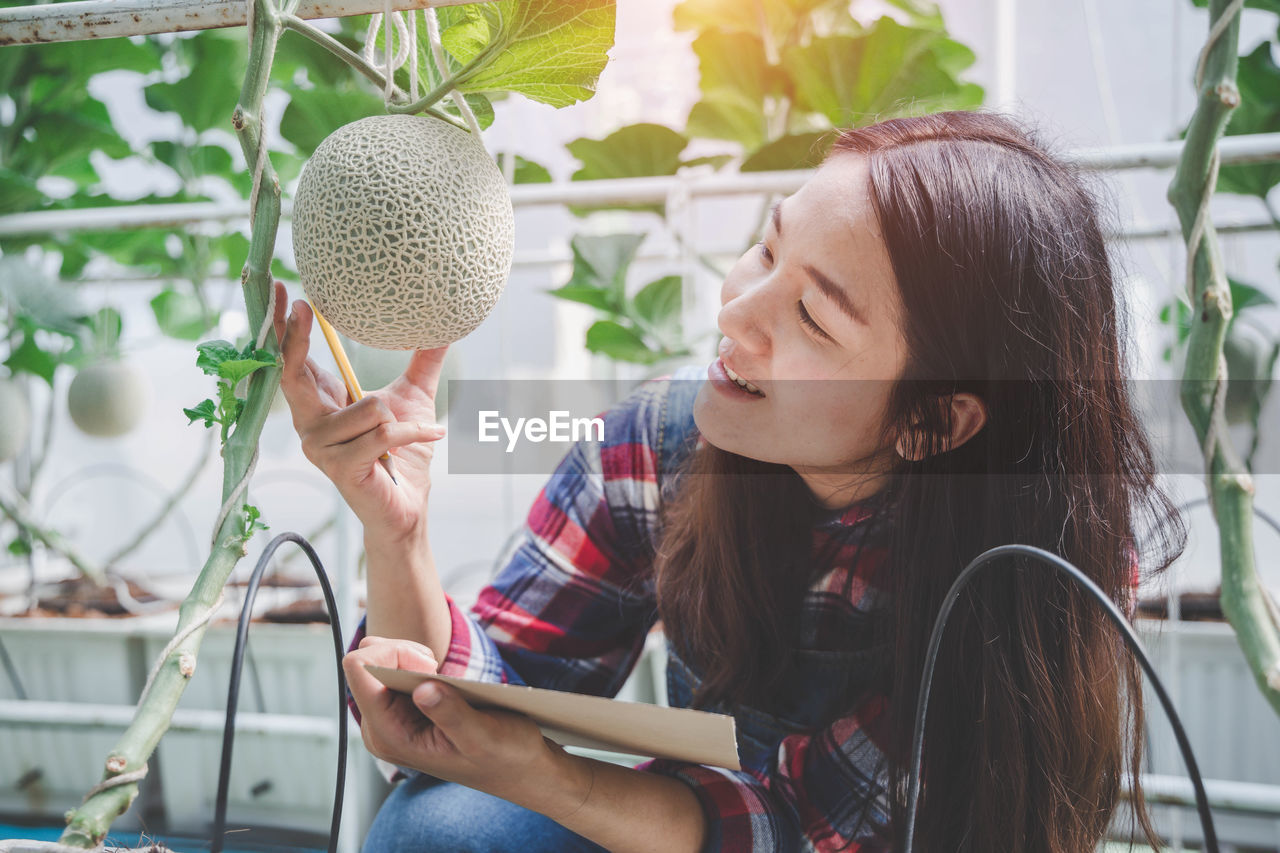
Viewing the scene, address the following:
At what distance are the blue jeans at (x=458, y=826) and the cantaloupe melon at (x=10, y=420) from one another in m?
0.83

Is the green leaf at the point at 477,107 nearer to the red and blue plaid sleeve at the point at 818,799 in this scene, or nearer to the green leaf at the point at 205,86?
the red and blue plaid sleeve at the point at 818,799

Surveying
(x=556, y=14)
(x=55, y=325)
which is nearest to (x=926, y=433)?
(x=556, y=14)

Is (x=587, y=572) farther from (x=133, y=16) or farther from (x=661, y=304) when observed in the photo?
(x=661, y=304)

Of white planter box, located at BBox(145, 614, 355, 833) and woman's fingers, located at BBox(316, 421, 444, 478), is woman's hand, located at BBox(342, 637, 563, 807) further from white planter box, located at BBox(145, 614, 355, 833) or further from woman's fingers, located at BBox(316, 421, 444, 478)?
white planter box, located at BBox(145, 614, 355, 833)

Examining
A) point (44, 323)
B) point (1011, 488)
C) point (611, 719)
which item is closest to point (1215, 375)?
point (1011, 488)

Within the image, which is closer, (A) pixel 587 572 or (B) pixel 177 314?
(A) pixel 587 572

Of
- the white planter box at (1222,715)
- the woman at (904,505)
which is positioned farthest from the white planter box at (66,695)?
the white planter box at (1222,715)

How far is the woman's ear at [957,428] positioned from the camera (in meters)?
0.49

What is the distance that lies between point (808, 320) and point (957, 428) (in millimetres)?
120

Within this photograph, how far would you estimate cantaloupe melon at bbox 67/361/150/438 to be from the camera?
1161mm

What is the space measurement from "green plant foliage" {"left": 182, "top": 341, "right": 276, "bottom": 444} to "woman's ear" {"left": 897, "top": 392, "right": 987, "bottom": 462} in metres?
0.35

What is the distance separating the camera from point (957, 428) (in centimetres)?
50

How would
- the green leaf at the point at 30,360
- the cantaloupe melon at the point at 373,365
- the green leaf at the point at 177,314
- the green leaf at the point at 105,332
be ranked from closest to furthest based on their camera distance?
the cantaloupe melon at the point at 373,365 < the green leaf at the point at 30,360 < the green leaf at the point at 105,332 < the green leaf at the point at 177,314

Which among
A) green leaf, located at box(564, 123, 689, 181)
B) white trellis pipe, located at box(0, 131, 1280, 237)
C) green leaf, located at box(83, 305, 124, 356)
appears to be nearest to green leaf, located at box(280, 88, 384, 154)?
white trellis pipe, located at box(0, 131, 1280, 237)
